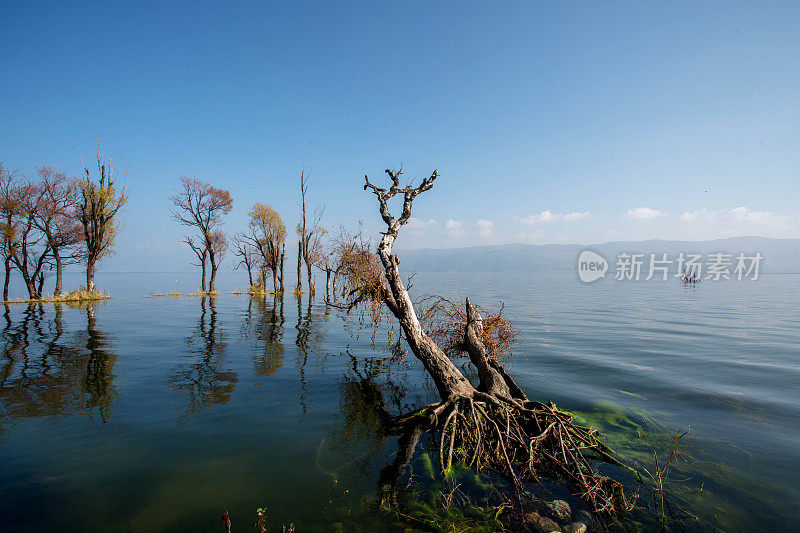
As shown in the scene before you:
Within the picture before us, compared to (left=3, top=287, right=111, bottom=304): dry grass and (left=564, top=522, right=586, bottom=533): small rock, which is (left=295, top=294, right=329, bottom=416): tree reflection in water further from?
(left=3, top=287, right=111, bottom=304): dry grass

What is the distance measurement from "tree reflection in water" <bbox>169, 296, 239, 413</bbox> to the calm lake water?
94 mm

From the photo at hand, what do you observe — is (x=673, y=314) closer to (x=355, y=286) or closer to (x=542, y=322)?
(x=542, y=322)

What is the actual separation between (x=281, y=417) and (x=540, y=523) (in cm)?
656

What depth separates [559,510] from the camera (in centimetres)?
584

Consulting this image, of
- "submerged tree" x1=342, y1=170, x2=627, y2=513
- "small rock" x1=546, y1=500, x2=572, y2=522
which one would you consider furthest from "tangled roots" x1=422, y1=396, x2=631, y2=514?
"small rock" x1=546, y1=500, x2=572, y2=522

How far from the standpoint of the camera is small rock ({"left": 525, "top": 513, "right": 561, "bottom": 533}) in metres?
5.38

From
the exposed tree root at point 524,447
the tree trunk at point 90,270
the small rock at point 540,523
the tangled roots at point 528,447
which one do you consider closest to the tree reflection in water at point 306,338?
the exposed tree root at point 524,447

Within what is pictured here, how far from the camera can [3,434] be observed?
25.2 feet

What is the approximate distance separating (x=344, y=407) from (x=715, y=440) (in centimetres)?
976

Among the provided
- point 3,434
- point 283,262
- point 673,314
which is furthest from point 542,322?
point 283,262

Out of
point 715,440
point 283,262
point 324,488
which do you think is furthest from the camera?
point 283,262

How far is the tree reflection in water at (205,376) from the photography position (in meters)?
10.3

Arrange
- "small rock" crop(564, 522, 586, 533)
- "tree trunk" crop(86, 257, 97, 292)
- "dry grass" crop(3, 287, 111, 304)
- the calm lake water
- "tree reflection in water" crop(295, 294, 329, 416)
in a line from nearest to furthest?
1. "small rock" crop(564, 522, 586, 533)
2. the calm lake water
3. "tree reflection in water" crop(295, 294, 329, 416)
4. "dry grass" crop(3, 287, 111, 304)
5. "tree trunk" crop(86, 257, 97, 292)

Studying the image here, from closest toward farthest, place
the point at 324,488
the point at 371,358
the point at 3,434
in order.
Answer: the point at 324,488 < the point at 3,434 < the point at 371,358
